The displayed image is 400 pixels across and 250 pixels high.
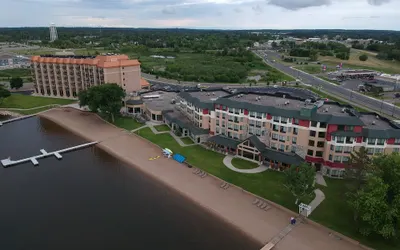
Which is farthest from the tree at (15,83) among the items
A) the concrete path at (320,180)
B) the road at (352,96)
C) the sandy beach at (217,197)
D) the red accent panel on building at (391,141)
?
the red accent panel on building at (391,141)

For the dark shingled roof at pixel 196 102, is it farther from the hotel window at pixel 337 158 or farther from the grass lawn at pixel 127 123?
the hotel window at pixel 337 158

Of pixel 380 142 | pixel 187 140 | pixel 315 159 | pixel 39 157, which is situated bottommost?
pixel 39 157

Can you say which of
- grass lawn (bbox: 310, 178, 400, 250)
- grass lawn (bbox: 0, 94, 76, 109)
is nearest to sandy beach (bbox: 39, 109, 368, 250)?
grass lawn (bbox: 310, 178, 400, 250)

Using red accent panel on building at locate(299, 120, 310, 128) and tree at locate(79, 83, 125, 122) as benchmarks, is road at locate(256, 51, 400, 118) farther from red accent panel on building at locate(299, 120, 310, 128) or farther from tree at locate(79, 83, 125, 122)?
tree at locate(79, 83, 125, 122)

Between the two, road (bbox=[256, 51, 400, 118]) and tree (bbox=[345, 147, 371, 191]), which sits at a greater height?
tree (bbox=[345, 147, 371, 191])

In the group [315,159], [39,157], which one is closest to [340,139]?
→ [315,159]

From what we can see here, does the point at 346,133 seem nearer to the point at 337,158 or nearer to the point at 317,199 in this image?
the point at 337,158
